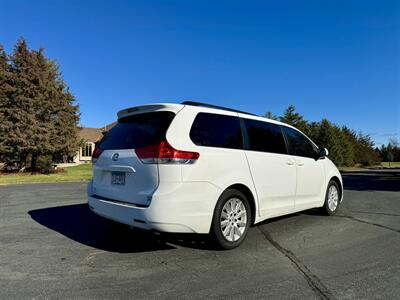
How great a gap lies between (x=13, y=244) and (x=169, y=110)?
125 inches

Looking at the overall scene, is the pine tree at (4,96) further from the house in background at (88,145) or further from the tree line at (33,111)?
the house in background at (88,145)

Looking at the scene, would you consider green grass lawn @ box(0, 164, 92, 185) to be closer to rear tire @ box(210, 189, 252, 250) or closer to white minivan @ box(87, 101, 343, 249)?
white minivan @ box(87, 101, 343, 249)

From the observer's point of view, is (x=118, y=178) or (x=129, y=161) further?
(x=118, y=178)

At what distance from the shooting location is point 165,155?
14.2 ft

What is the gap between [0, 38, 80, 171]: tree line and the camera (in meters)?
27.2

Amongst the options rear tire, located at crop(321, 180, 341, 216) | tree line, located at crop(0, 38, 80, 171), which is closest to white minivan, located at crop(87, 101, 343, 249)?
rear tire, located at crop(321, 180, 341, 216)

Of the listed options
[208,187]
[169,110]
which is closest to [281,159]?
[208,187]

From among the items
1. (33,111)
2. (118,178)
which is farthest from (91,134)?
(118,178)

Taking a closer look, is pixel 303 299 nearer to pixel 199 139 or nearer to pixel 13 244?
pixel 199 139

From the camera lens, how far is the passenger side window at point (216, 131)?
4709 millimetres

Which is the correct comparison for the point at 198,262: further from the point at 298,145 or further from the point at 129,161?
the point at 298,145

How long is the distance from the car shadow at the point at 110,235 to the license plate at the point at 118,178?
0.65m

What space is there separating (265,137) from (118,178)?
258 cm

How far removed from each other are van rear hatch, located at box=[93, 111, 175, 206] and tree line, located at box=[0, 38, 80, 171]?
81.3 ft
